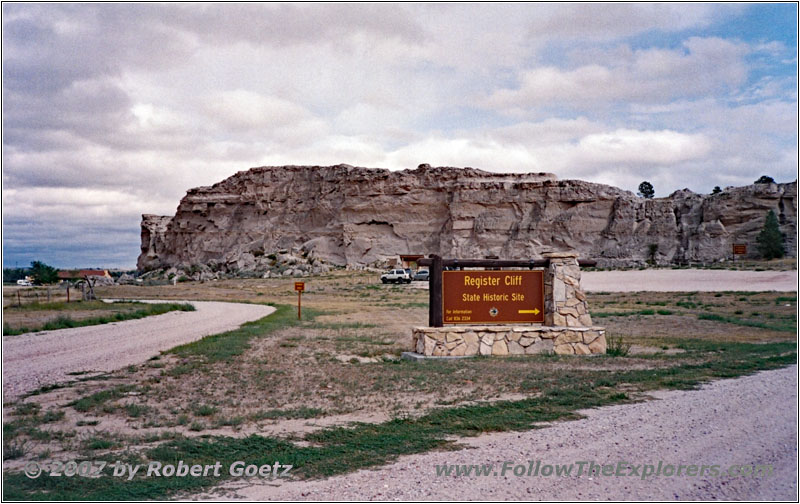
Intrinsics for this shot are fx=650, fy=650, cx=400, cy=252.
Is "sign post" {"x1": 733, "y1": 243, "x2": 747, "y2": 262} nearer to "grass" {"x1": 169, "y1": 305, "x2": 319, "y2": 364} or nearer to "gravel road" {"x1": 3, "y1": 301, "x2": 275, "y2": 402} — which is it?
"grass" {"x1": 169, "y1": 305, "x2": 319, "y2": 364}

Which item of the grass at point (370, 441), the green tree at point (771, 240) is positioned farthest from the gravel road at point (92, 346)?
the green tree at point (771, 240)

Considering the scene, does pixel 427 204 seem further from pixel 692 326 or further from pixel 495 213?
pixel 692 326

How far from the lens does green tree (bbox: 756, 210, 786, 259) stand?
72.6 metres

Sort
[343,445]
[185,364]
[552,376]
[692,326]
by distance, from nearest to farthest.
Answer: [343,445] < [552,376] < [185,364] < [692,326]

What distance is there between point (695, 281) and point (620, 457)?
158 ft

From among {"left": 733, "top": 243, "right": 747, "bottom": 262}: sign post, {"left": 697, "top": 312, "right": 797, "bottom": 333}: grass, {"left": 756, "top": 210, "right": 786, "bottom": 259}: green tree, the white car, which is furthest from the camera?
{"left": 733, "top": 243, "right": 747, "bottom": 262}: sign post

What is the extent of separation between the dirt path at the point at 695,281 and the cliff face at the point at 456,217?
965 inches

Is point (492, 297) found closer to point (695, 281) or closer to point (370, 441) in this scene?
point (370, 441)

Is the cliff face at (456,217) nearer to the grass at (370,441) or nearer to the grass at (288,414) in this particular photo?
the grass at (370,441)

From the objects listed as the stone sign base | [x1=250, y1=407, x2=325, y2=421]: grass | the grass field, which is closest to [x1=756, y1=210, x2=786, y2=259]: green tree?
the grass field

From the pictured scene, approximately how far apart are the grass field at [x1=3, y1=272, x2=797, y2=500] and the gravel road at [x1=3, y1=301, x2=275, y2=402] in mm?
1068

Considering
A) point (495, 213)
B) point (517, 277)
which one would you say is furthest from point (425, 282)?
point (517, 277)

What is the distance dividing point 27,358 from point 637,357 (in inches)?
561

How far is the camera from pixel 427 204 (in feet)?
319
